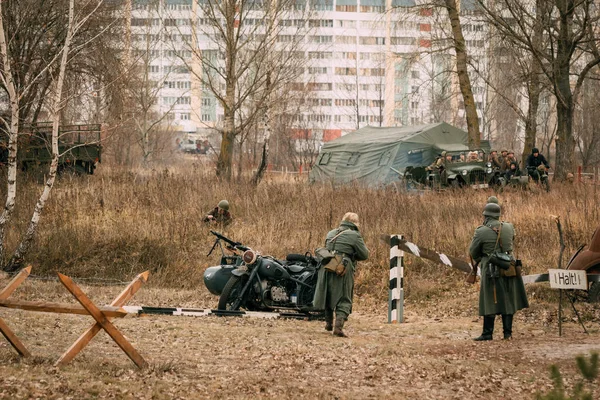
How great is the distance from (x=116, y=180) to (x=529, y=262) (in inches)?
549

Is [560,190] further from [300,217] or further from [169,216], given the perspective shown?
[169,216]

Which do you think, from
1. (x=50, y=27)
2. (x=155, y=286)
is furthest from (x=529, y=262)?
(x=50, y=27)

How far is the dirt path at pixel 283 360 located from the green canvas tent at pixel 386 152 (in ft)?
62.9

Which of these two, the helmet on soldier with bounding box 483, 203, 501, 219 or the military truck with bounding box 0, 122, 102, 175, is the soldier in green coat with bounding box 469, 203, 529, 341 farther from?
the military truck with bounding box 0, 122, 102, 175

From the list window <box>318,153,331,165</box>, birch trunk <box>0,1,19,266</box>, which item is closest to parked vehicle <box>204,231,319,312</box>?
birch trunk <box>0,1,19,266</box>

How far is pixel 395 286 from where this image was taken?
14.3m

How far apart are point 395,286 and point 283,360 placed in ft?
14.3

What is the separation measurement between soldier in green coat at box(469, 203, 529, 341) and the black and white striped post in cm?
209

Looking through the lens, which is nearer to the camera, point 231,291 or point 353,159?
point 231,291

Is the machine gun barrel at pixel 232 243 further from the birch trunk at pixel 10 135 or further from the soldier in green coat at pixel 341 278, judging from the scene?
the birch trunk at pixel 10 135

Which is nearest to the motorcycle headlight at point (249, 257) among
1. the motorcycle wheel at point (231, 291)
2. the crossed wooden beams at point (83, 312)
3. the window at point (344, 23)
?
the motorcycle wheel at point (231, 291)

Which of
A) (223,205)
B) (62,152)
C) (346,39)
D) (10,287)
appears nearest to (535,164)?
(223,205)

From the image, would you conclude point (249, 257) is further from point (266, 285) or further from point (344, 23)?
point (344, 23)

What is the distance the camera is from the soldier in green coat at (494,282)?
1231 cm
